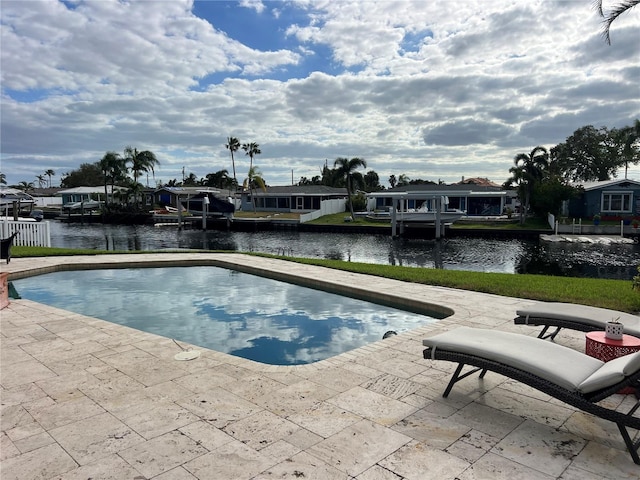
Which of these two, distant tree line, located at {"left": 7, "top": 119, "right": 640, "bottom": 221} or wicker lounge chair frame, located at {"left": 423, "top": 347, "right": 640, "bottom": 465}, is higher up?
distant tree line, located at {"left": 7, "top": 119, "right": 640, "bottom": 221}

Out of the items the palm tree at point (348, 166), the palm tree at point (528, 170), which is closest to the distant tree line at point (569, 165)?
the palm tree at point (528, 170)

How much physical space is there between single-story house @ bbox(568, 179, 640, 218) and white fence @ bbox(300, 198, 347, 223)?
2141 centimetres

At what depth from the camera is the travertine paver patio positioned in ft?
9.56

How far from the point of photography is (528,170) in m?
33.2

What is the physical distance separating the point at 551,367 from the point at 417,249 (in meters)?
21.6

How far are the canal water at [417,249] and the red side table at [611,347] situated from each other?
13417 millimetres

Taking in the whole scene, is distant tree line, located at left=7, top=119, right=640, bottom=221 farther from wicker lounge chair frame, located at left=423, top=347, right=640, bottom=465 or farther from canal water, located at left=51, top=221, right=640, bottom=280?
wicker lounge chair frame, located at left=423, top=347, right=640, bottom=465

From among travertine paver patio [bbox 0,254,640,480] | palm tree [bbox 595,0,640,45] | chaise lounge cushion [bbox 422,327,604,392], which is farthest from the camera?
palm tree [bbox 595,0,640,45]

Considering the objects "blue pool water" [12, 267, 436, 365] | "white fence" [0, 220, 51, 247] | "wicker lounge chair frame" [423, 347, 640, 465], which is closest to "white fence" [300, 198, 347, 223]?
"white fence" [0, 220, 51, 247]

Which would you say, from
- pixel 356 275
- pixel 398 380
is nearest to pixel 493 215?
pixel 356 275

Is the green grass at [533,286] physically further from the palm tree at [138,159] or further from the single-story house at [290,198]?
the palm tree at [138,159]

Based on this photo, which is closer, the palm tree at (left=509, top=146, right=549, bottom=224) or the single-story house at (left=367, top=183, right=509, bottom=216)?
the palm tree at (left=509, top=146, right=549, bottom=224)

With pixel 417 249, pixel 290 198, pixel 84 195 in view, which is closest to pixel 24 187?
pixel 84 195

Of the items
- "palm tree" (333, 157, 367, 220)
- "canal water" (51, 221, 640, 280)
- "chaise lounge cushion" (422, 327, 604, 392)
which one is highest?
"palm tree" (333, 157, 367, 220)
